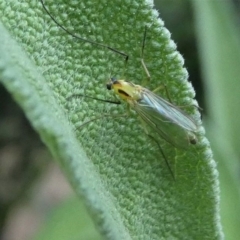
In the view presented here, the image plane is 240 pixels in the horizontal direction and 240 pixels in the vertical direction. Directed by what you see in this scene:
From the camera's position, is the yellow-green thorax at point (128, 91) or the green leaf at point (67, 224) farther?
the green leaf at point (67, 224)

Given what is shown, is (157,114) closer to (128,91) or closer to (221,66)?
(128,91)

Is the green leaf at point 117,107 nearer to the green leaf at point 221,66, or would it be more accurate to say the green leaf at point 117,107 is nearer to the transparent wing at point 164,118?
the transparent wing at point 164,118

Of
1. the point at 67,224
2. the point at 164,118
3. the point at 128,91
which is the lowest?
the point at 67,224

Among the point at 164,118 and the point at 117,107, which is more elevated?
the point at 117,107

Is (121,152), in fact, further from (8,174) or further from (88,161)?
(8,174)

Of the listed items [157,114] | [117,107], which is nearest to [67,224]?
[157,114]

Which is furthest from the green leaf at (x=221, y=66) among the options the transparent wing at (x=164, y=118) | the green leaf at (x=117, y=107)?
the green leaf at (x=117, y=107)

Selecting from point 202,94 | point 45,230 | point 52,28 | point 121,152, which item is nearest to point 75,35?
point 52,28
